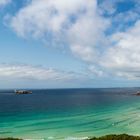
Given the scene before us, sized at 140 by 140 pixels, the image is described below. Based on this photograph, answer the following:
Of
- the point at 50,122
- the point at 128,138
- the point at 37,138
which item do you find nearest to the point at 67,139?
the point at 37,138

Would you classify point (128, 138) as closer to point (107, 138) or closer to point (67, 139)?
point (107, 138)

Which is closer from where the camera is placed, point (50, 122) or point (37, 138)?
point (37, 138)

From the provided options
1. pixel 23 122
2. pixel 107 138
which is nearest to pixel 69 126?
pixel 23 122

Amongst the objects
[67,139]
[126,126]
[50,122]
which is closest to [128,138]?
[67,139]

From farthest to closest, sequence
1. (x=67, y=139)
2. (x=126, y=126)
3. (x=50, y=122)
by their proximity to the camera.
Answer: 1. (x=50, y=122)
2. (x=126, y=126)
3. (x=67, y=139)

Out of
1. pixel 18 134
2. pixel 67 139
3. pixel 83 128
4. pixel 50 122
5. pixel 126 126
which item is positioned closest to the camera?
pixel 67 139

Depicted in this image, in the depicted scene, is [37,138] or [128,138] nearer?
[128,138]

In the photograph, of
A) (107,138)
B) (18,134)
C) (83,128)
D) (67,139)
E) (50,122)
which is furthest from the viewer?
(50,122)

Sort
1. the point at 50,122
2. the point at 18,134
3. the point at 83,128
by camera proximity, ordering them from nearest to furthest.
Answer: the point at 18,134 → the point at 83,128 → the point at 50,122

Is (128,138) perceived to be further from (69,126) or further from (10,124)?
(10,124)
